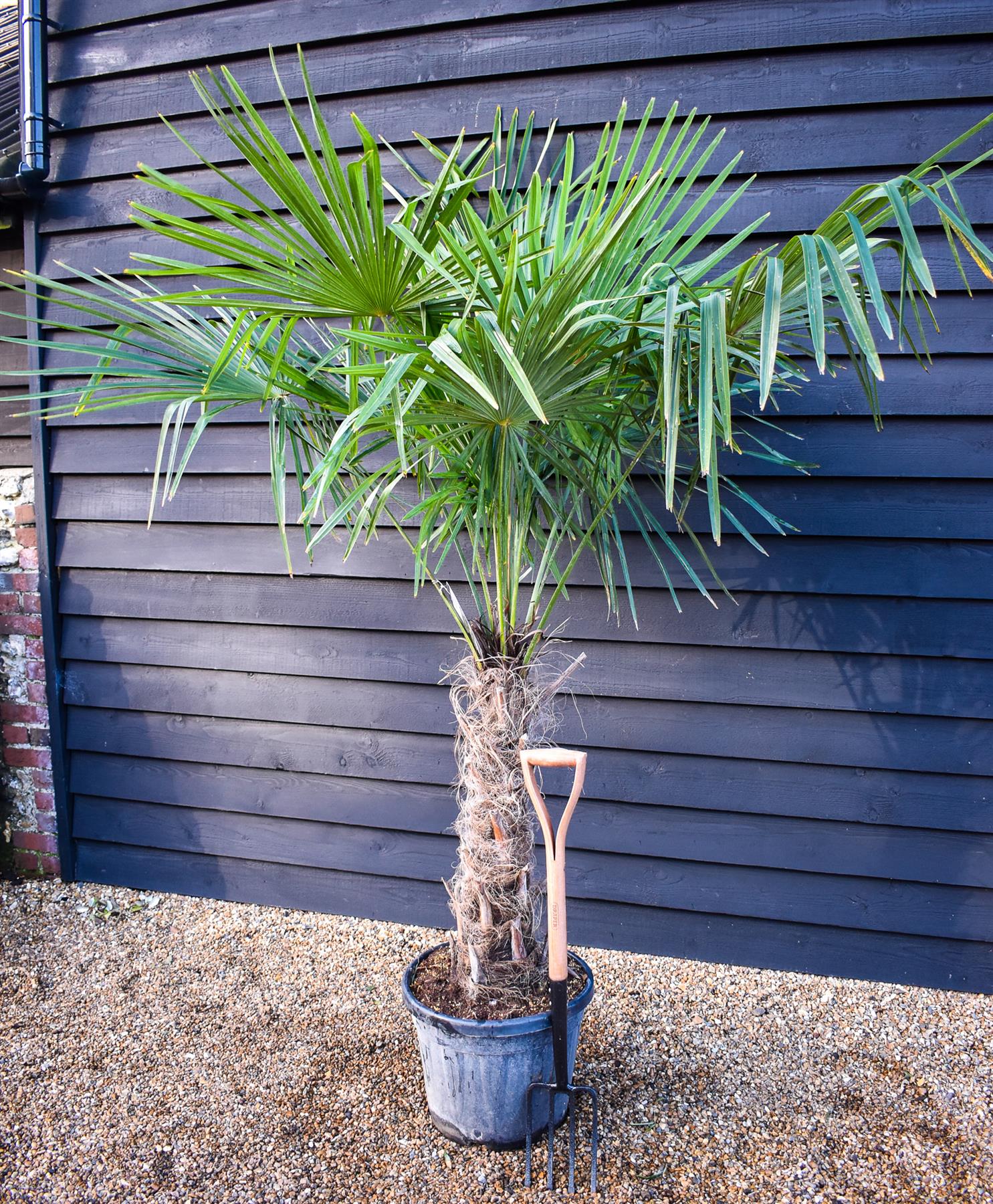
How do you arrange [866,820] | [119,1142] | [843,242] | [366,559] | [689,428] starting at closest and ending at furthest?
[843,242], [119,1142], [689,428], [866,820], [366,559]

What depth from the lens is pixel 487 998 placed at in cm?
144

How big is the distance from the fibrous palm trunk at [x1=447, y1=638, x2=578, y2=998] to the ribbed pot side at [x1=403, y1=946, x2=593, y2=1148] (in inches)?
3.3

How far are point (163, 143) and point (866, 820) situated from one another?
2711 millimetres

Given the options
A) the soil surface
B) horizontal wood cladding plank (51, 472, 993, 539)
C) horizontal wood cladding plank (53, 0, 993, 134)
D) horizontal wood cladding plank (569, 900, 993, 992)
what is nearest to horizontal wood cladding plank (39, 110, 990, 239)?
horizontal wood cladding plank (53, 0, 993, 134)

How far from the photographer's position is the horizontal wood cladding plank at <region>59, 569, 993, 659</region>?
1.94m

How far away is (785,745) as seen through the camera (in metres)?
2.02

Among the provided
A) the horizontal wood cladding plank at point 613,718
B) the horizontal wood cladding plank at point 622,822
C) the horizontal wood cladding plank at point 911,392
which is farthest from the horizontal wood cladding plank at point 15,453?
the horizontal wood cladding plank at point 911,392

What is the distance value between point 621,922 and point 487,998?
80 cm

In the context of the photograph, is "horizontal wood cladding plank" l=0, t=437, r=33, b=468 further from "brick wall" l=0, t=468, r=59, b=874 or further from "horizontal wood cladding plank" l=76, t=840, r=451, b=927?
"horizontal wood cladding plank" l=76, t=840, r=451, b=927

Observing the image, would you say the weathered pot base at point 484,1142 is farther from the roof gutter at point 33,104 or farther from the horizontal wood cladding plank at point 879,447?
the roof gutter at point 33,104

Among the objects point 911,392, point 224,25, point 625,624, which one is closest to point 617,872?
point 625,624

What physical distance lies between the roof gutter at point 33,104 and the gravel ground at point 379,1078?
2156mm

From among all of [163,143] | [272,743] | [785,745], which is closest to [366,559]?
[272,743]

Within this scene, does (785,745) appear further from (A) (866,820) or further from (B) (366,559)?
(B) (366,559)
